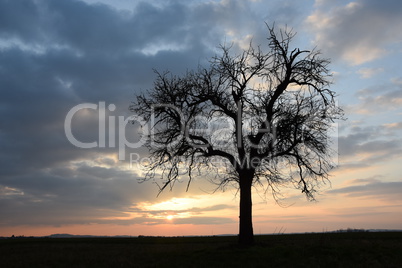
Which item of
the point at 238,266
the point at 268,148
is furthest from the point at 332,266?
the point at 268,148

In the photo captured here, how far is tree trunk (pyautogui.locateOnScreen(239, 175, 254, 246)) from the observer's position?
21406 mm

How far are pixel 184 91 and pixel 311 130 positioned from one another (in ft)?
26.4

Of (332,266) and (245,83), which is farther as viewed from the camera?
(245,83)

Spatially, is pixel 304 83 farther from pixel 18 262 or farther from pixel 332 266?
pixel 18 262

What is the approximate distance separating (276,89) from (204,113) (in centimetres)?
478

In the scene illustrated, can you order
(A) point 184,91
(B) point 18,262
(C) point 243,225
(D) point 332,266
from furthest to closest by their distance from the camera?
(A) point 184,91 → (C) point 243,225 → (B) point 18,262 → (D) point 332,266

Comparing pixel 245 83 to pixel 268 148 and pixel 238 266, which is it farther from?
pixel 238 266

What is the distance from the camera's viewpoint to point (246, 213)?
854 inches

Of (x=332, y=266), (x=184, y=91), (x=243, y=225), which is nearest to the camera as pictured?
(x=332, y=266)

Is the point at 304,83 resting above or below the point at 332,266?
above

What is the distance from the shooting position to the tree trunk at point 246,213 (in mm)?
21406

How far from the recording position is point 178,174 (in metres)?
22.7

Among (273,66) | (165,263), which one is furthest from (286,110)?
(165,263)

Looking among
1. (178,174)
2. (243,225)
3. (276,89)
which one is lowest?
(243,225)
